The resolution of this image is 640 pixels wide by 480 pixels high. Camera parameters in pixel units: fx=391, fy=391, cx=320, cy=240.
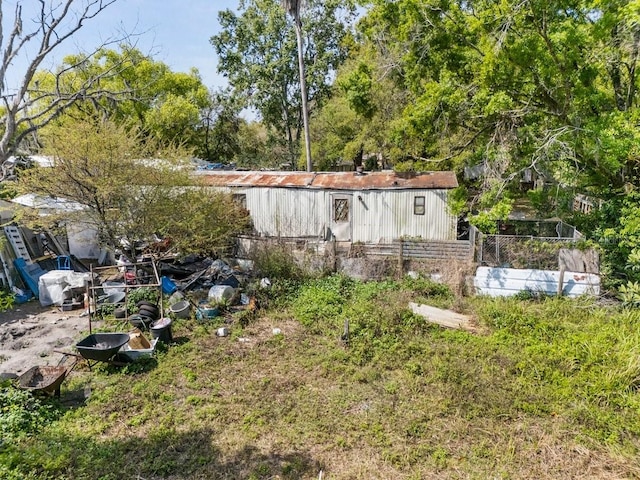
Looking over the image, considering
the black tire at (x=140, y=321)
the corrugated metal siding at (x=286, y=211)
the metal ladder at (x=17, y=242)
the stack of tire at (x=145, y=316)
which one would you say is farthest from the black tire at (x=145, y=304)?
the corrugated metal siding at (x=286, y=211)

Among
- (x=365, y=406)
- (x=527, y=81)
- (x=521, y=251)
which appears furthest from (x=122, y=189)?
(x=527, y=81)

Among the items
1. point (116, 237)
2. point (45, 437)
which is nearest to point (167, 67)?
point (116, 237)

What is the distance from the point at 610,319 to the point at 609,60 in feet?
19.4

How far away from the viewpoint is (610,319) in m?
8.26

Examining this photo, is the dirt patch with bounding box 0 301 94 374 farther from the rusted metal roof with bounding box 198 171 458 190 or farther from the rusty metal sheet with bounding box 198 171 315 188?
the rusty metal sheet with bounding box 198 171 315 188

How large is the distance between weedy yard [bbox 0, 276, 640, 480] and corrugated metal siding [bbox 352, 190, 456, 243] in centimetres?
458

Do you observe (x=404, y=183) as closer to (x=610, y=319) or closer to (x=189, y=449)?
(x=610, y=319)

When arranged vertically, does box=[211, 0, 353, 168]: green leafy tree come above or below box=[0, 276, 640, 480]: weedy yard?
above

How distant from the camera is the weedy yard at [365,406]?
5.34 m

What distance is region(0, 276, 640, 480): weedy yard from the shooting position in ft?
17.5

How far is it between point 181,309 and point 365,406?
549cm

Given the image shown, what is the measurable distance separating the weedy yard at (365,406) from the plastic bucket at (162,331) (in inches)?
12.6

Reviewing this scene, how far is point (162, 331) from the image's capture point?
335 inches


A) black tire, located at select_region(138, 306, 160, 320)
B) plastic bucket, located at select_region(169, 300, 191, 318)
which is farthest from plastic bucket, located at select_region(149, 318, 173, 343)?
plastic bucket, located at select_region(169, 300, 191, 318)
